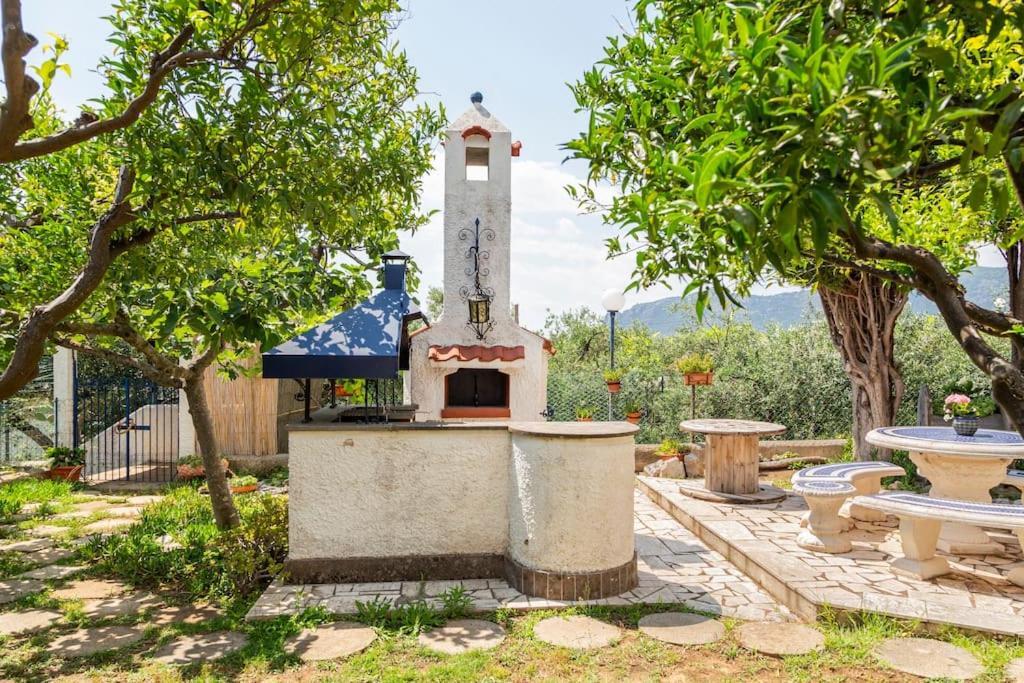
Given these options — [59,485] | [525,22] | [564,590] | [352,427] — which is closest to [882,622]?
[564,590]

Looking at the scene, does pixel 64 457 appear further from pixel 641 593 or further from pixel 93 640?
pixel 641 593

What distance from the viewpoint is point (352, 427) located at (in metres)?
5.54

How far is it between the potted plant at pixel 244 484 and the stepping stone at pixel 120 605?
162 inches

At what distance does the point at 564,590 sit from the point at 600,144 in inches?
153

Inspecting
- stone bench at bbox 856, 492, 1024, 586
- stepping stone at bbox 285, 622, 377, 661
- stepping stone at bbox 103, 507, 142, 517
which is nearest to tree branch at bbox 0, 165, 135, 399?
stepping stone at bbox 285, 622, 377, 661

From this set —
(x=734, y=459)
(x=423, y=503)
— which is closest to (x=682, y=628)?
(x=423, y=503)

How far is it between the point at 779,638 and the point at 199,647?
172 inches

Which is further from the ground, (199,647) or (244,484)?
(244,484)

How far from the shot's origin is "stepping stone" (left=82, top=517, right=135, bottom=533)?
24.6 ft

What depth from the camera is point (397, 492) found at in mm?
5602

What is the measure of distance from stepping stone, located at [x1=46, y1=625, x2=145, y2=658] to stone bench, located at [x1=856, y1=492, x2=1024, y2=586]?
258 inches

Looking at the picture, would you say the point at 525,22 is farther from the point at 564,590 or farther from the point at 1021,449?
the point at 1021,449

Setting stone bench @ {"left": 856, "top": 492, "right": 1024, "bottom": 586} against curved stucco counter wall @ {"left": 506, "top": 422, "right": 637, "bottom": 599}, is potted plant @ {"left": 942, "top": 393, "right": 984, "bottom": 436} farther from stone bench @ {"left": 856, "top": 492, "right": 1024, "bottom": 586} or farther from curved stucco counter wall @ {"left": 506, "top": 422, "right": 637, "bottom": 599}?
curved stucco counter wall @ {"left": 506, "top": 422, "right": 637, "bottom": 599}

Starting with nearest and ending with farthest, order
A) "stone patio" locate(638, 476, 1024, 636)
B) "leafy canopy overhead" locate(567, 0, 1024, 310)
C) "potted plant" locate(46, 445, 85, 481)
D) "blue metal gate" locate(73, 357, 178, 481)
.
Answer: "leafy canopy overhead" locate(567, 0, 1024, 310)
"stone patio" locate(638, 476, 1024, 636)
"potted plant" locate(46, 445, 85, 481)
"blue metal gate" locate(73, 357, 178, 481)
